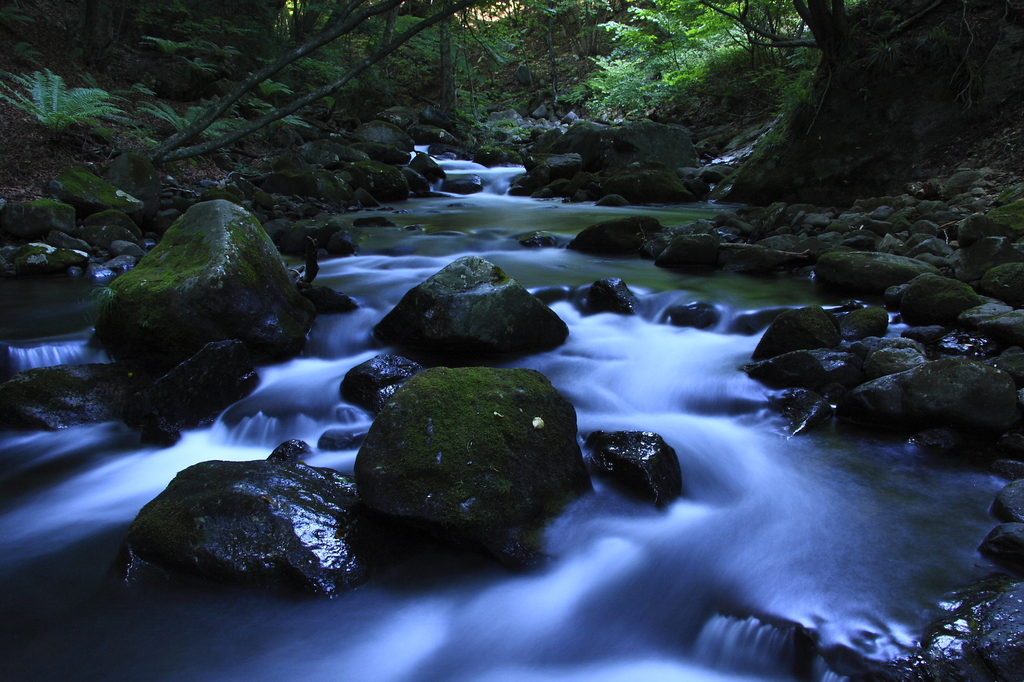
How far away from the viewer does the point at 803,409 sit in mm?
3830

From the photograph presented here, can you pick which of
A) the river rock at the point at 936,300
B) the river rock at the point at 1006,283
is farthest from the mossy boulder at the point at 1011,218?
the river rock at the point at 936,300

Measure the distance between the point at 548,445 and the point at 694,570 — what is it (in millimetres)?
871

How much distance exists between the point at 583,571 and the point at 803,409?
6.32 feet

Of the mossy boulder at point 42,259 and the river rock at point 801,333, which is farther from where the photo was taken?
the mossy boulder at point 42,259

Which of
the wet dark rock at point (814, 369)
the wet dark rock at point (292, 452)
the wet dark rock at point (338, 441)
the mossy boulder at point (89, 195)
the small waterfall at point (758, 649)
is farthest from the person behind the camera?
the mossy boulder at point (89, 195)

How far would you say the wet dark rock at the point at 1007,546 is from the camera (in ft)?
8.16

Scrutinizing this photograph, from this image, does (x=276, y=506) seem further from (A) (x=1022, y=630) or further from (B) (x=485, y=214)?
(B) (x=485, y=214)

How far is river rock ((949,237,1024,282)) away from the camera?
501cm

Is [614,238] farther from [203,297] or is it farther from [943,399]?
[203,297]

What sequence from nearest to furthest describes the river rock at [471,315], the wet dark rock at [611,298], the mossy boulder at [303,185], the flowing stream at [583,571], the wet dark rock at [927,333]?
1. the flowing stream at [583,571]
2. the wet dark rock at [927,333]
3. the river rock at [471,315]
4. the wet dark rock at [611,298]
5. the mossy boulder at [303,185]

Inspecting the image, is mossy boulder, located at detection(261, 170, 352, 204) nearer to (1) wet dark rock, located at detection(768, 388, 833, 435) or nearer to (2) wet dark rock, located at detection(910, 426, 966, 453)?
(1) wet dark rock, located at detection(768, 388, 833, 435)

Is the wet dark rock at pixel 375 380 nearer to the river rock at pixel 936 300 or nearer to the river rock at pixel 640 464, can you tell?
the river rock at pixel 640 464

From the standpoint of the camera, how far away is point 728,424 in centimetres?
405

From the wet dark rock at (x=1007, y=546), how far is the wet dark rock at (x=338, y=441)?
3.10 m
